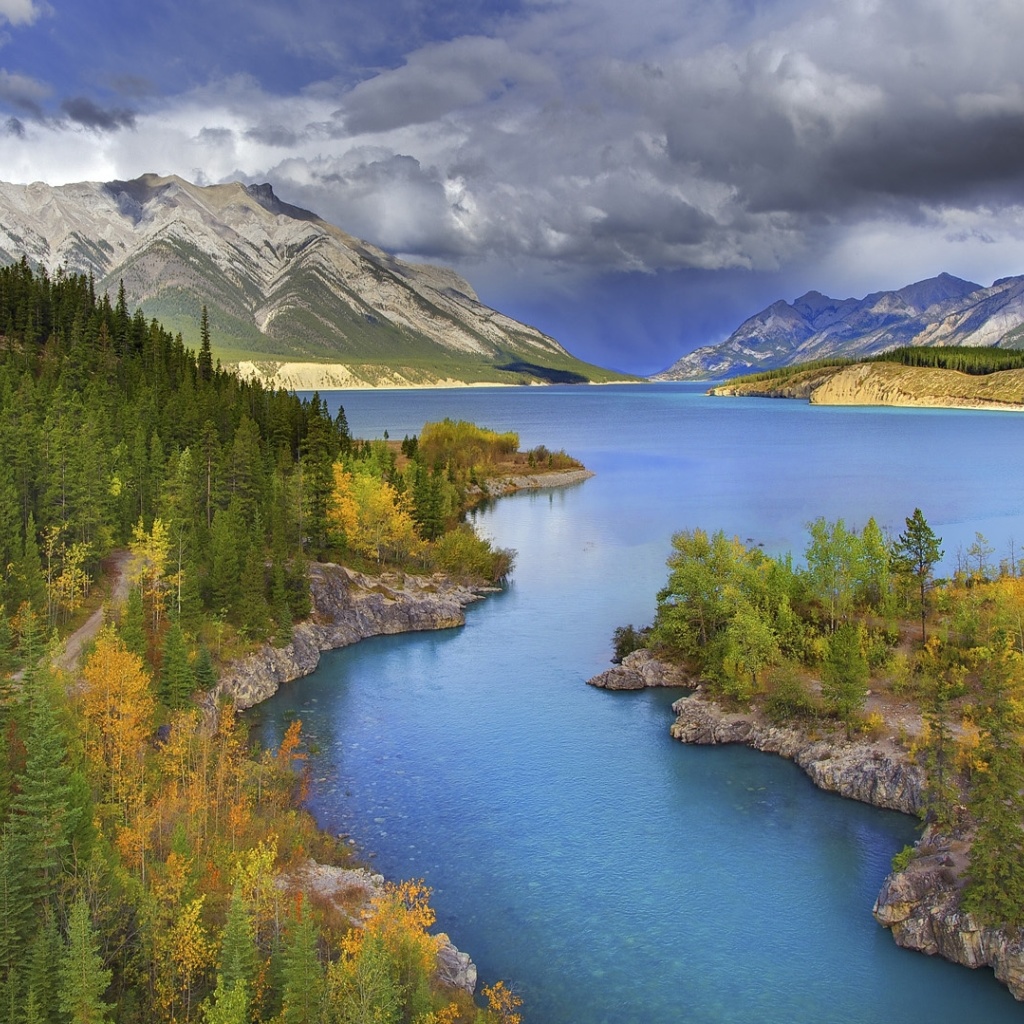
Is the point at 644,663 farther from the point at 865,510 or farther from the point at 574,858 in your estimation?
the point at 865,510

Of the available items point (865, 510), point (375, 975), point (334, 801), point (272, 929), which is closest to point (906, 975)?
point (375, 975)

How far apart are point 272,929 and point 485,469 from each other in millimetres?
135208

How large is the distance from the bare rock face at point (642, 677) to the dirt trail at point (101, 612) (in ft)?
120

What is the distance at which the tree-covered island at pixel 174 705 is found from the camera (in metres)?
31.0

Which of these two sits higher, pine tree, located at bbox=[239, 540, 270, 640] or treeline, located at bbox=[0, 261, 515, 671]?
treeline, located at bbox=[0, 261, 515, 671]

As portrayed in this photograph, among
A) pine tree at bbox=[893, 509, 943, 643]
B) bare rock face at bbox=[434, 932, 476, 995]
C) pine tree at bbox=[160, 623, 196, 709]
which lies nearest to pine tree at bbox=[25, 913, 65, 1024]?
bare rock face at bbox=[434, 932, 476, 995]

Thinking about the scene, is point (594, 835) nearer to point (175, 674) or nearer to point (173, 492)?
point (175, 674)

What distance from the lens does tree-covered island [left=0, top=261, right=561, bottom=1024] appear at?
102 feet

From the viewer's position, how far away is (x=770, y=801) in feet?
170

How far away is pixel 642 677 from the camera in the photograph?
68.7 meters

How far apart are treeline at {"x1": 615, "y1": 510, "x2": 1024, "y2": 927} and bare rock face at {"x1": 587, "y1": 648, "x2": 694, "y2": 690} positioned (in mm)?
1421

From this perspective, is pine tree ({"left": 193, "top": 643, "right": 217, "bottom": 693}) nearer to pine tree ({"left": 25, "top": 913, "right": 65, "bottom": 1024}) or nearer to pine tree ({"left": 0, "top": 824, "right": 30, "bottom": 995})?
pine tree ({"left": 0, "top": 824, "right": 30, "bottom": 995})

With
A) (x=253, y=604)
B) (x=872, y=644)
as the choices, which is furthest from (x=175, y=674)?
(x=872, y=644)

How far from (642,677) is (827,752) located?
17.7m
